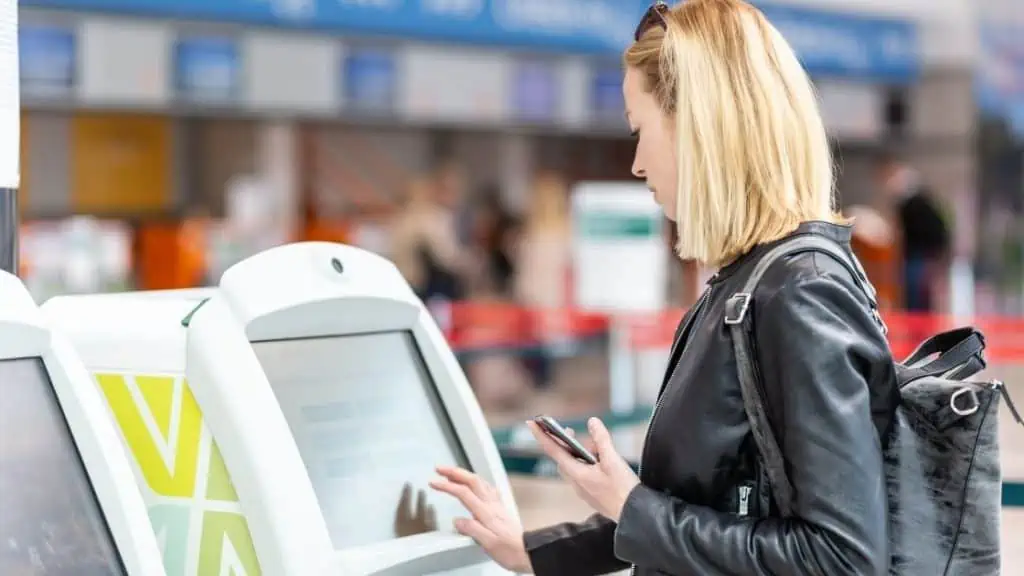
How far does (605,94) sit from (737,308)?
9.17 metres

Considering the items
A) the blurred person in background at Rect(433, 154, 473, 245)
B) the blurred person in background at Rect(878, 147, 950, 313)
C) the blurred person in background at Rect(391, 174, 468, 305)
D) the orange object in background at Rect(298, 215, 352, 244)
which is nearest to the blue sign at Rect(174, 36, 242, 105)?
the blurred person in background at Rect(391, 174, 468, 305)

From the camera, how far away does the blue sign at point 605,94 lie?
10586 mm

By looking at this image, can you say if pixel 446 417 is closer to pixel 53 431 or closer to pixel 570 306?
pixel 53 431

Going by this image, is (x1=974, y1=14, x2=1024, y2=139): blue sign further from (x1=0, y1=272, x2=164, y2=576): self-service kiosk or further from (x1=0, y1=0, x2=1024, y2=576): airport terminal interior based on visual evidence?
(x1=0, y1=272, x2=164, y2=576): self-service kiosk

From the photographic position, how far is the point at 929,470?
162 cm

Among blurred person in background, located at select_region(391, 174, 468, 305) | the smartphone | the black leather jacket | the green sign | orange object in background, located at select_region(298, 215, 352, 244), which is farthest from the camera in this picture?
orange object in background, located at select_region(298, 215, 352, 244)

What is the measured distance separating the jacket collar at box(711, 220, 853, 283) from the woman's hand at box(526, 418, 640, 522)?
23 centimetres

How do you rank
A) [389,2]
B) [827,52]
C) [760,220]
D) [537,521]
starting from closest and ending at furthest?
1. [760,220]
2. [537,521]
3. [389,2]
4. [827,52]

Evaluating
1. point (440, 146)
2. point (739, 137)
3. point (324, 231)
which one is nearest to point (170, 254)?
point (324, 231)

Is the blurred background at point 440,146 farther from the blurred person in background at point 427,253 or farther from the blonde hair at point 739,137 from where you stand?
the blonde hair at point 739,137

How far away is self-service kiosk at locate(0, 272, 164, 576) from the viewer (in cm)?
160

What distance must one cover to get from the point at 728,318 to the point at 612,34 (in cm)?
851

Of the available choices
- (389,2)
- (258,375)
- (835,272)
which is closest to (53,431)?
(258,375)

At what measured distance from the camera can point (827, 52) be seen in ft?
38.5
